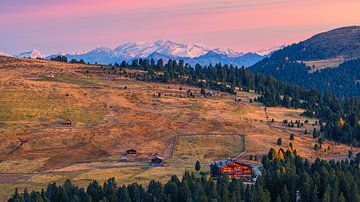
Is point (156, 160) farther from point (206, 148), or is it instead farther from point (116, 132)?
point (116, 132)

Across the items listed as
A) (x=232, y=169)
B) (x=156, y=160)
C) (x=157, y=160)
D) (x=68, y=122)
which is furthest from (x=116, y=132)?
(x=232, y=169)

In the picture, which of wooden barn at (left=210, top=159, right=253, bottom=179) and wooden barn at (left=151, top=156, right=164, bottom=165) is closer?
wooden barn at (left=210, top=159, right=253, bottom=179)

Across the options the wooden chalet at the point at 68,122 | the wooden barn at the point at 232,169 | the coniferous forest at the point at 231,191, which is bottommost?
the wooden barn at the point at 232,169

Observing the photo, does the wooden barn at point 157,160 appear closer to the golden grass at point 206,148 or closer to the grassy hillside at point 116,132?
the grassy hillside at point 116,132

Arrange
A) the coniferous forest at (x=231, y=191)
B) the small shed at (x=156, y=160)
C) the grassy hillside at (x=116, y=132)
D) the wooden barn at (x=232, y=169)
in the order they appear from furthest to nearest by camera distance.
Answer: the small shed at (x=156, y=160)
the grassy hillside at (x=116, y=132)
the wooden barn at (x=232, y=169)
the coniferous forest at (x=231, y=191)

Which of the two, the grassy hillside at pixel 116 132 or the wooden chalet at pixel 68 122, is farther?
the wooden chalet at pixel 68 122

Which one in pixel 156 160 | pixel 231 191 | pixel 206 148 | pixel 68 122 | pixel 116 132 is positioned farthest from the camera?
pixel 68 122

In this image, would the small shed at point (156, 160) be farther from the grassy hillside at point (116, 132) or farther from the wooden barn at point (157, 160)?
the grassy hillside at point (116, 132)

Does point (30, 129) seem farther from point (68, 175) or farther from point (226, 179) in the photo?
point (226, 179)

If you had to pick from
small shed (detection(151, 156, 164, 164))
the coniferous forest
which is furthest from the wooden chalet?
the coniferous forest

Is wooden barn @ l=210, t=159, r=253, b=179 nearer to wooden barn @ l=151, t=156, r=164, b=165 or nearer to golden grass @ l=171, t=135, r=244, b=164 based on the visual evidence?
golden grass @ l=171, t=135, r=244, b=164

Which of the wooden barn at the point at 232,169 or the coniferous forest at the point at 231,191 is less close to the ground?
the coniferous forest at the point at 231,191

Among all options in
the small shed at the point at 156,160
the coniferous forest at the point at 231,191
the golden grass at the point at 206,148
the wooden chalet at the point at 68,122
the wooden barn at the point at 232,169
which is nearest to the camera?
the coniferous forest at the point at 231,191

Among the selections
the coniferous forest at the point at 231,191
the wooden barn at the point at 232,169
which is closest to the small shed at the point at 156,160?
the wooden barn at the point at 232,169
